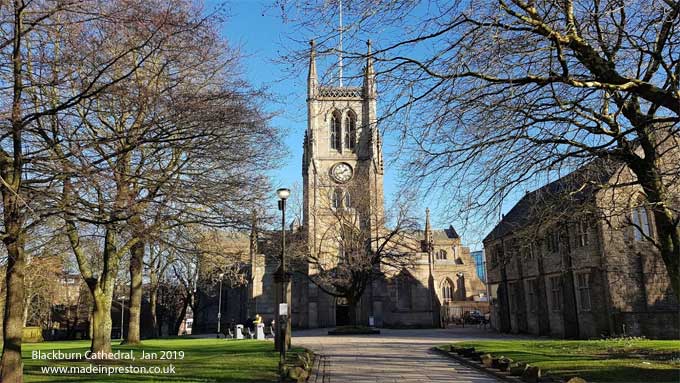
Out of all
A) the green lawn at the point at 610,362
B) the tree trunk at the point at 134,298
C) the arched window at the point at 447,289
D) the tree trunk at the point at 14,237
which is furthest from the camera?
the arched window at the point at 447,289

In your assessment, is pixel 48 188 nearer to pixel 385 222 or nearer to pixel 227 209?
pixel 227 209

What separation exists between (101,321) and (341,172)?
40.9 m

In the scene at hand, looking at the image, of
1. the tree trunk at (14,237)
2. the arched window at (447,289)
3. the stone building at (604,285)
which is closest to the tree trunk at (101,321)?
the tree trunk at (14,237)

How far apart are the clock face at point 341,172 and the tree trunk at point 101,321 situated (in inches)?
1557

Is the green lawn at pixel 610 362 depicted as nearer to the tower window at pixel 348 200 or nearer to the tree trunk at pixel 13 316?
the tree trunk at pixel 13 316

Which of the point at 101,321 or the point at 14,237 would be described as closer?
the point at 14,237

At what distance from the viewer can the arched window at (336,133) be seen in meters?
58.2

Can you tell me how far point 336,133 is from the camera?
5888cm

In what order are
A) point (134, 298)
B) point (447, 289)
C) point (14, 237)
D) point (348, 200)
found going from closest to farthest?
point (14, 237), point (134, 298), point (348, 200), point (447, 289)

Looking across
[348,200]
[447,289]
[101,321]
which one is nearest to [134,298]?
[101,321]

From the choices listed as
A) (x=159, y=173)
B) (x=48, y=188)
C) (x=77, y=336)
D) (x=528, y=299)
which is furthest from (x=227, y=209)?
(x=77, y=336)

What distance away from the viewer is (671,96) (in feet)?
23.5

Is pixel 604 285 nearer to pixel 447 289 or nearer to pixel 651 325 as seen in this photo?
pixel 651 325

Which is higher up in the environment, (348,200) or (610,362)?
(348,200)
